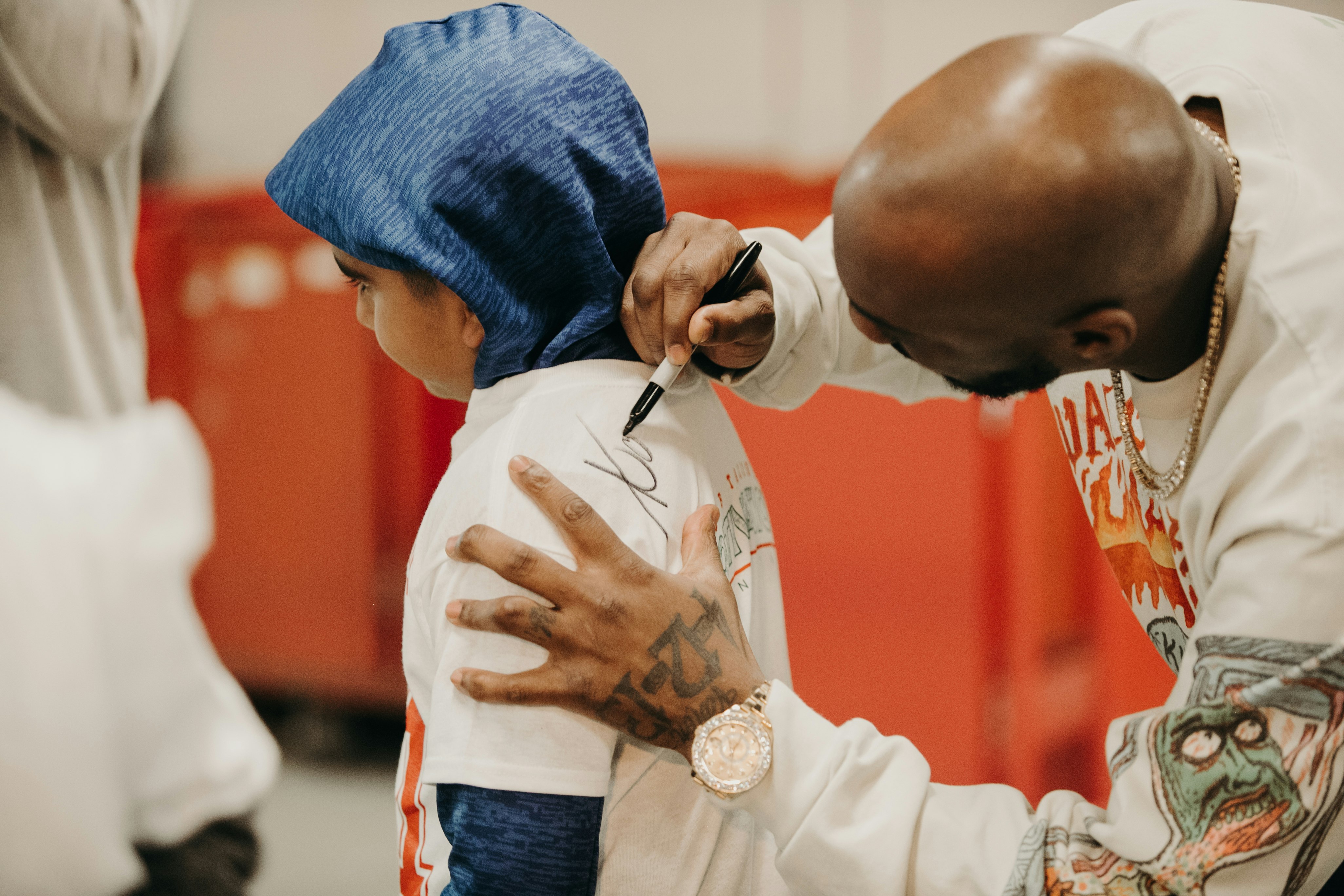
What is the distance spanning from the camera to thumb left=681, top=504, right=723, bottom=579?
2.35 feet

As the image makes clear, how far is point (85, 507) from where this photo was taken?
4.34 ft

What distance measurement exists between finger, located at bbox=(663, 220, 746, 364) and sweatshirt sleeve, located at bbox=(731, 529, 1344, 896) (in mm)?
284

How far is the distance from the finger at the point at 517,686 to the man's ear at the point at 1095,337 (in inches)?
16.2

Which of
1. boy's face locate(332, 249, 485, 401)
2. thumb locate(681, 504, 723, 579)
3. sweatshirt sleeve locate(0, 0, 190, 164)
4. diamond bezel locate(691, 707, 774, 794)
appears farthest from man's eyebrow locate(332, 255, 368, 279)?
sweatshirt sleeve locate(0, 0, 190, 164)

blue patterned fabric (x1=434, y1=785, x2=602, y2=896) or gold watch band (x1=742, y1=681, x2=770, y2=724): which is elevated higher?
gold watch band (x1=742, y1=681, x2=770, y2=724)

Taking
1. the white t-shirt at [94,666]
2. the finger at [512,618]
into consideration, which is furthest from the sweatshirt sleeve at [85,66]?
the finger at [512,618]

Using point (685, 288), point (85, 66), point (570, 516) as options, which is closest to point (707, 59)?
point (85, 66)

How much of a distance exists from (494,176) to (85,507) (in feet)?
3.05

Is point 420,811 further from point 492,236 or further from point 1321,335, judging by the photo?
point 1321,335

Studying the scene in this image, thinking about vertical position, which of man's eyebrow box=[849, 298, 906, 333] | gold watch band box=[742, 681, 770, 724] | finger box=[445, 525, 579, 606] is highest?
man's eyebrow box=[849, 298, 906, 333]

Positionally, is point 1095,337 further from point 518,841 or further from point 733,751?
point 518,841

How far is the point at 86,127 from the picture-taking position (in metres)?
1.20

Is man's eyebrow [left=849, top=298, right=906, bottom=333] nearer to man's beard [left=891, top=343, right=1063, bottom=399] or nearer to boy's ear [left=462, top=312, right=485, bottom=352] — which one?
man's beard [left=891, top=343, right=1063, bottom=399]

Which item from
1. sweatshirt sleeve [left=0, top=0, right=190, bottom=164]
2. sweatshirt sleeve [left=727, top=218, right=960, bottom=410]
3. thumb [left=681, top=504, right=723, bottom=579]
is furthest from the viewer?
sweatshirt sleeve [left=0, top=0, right=190, bottom=164]
